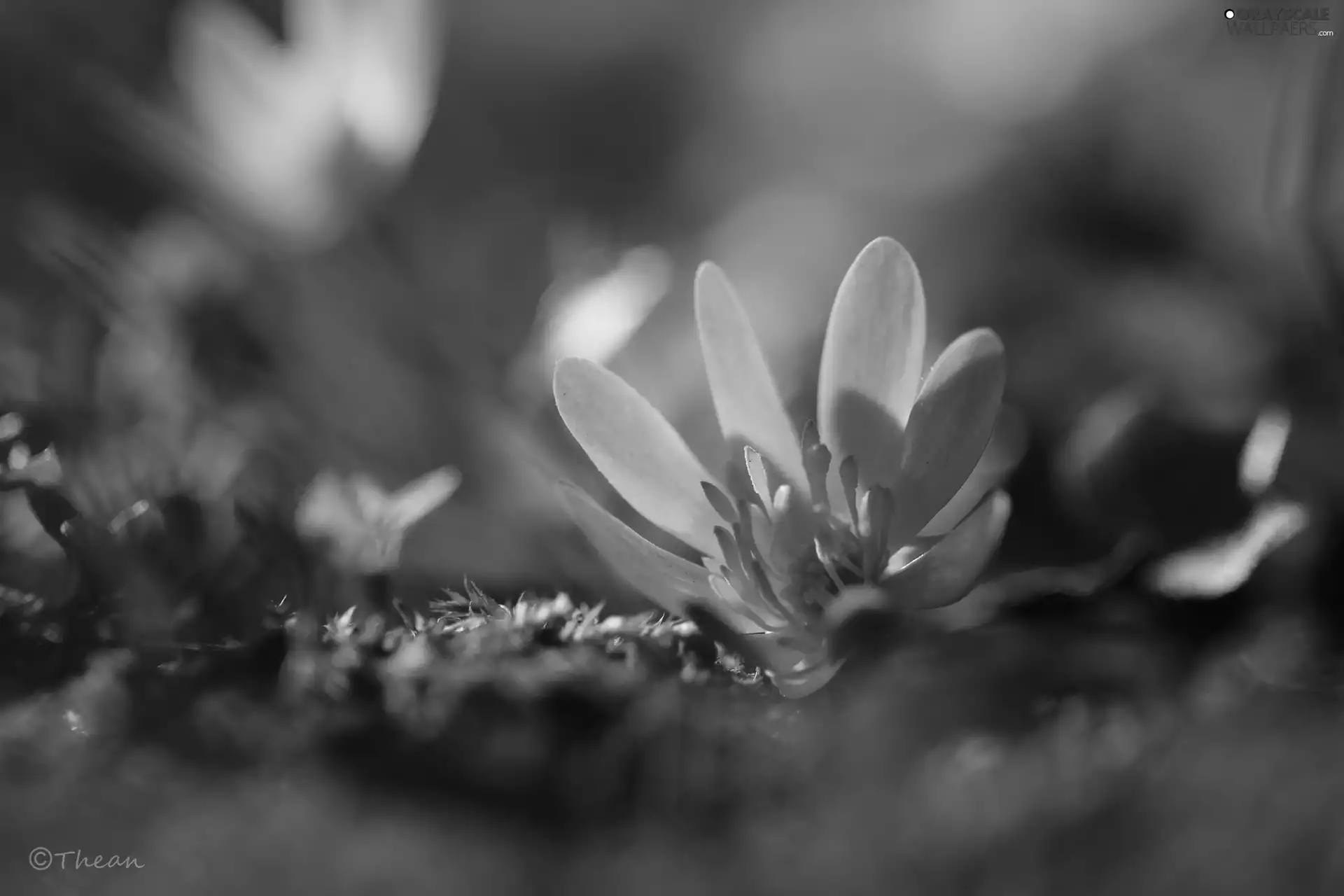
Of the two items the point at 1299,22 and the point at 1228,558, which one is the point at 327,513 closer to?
the point at 1228,558

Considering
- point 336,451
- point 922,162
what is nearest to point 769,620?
point 336,451

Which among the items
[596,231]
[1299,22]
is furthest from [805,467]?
[596,231]

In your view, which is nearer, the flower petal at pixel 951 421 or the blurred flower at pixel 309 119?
the flower petal at pixel 951 421

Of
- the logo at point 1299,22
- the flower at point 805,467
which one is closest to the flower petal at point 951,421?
the flower at point 805,467

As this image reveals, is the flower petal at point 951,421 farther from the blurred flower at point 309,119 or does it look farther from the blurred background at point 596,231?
the blurred flower at point 309,119

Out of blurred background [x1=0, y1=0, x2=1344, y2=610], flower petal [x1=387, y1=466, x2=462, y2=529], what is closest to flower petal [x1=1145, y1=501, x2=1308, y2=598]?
blurred background [x1=0, y1=0, x2=1344, y2=610]

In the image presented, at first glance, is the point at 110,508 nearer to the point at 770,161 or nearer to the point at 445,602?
the point at 445,602
